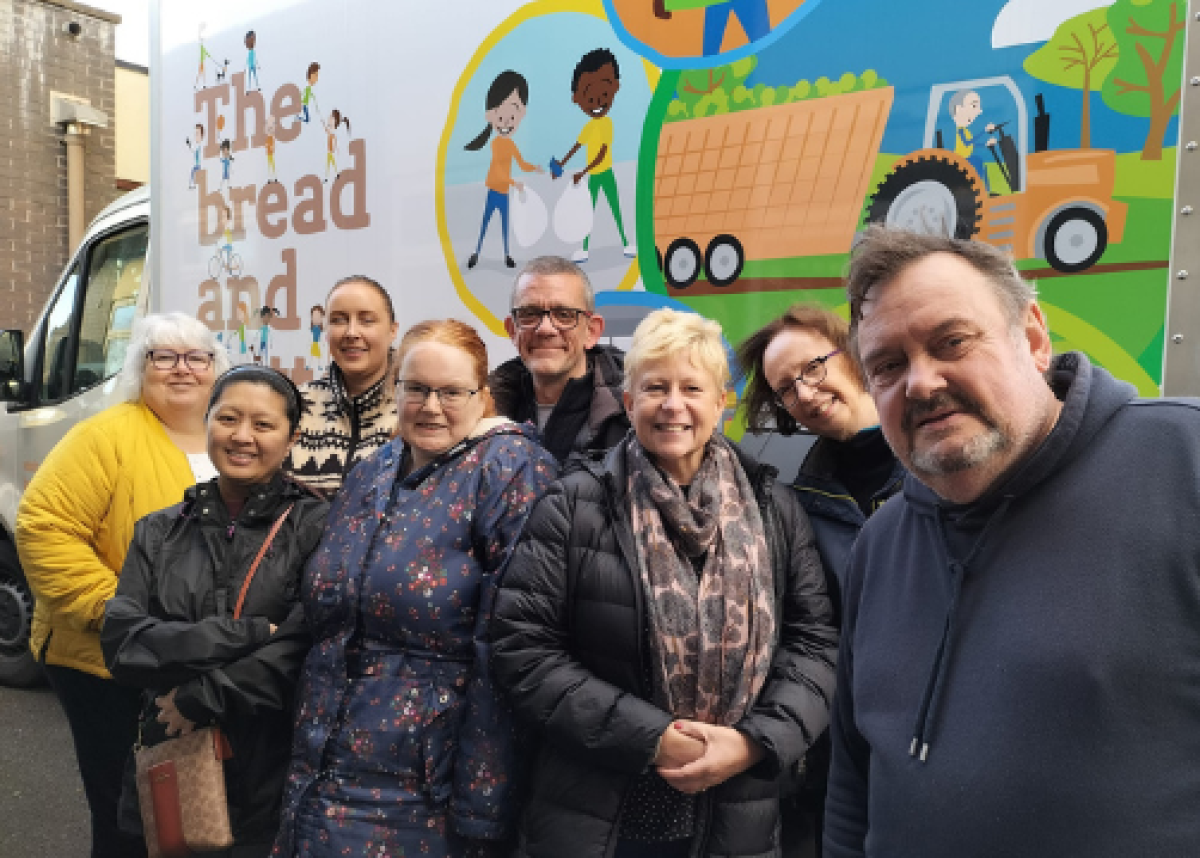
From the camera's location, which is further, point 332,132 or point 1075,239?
point 332,132

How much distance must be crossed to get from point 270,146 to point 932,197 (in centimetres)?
267

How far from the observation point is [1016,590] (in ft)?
3.97

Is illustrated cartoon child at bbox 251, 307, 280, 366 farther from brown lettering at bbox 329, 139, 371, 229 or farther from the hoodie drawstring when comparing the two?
the hoodie drawstring

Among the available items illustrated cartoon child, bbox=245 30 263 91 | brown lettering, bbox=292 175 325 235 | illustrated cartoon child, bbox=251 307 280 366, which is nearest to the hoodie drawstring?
brown lettering, bbox=292 175 325 235

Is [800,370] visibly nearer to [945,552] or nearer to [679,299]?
[679,299]

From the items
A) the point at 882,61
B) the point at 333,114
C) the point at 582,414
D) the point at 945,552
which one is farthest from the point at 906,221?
the point at 333,114

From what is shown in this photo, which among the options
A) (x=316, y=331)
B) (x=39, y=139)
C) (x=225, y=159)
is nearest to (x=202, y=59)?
(x=225, y=159)

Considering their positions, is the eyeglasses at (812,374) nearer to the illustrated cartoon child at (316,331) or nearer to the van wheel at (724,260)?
the van wheel at (724,260)

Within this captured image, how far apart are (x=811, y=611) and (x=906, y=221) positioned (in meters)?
0.95

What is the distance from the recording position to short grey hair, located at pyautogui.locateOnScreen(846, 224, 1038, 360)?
130 cm

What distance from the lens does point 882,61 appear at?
7.71ft

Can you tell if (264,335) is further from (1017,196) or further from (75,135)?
(75,135)

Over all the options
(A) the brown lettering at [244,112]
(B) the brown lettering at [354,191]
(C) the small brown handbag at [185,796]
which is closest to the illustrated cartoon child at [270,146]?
(A) the brown lettering at [244,112]

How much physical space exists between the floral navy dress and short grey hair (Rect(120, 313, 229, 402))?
1139mm
